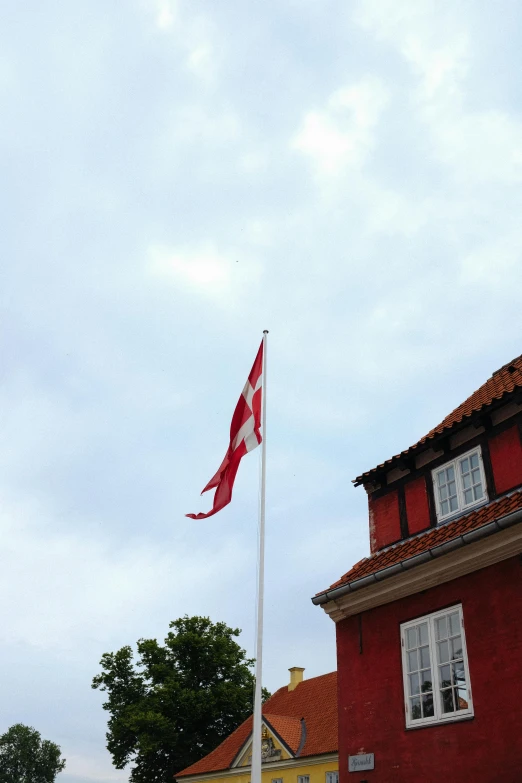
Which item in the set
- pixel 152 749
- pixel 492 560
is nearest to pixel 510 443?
pixel 492 560

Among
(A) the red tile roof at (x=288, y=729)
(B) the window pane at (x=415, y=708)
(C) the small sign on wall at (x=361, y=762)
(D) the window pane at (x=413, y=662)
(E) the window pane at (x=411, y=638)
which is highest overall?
(A) the red tile roof at (x=288, y=729)

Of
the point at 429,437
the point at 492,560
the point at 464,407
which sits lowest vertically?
the point at 492,560

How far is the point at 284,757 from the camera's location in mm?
30484

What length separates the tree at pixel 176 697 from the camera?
40.3 m

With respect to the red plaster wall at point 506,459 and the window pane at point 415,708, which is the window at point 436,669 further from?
the red plaster wall at point 506,459

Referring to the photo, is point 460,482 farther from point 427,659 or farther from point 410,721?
point 410,721

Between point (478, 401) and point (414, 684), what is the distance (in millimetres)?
6141

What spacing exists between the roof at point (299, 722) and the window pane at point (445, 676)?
19.5 m

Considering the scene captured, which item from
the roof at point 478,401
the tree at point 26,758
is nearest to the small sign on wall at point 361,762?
the roof at point 478,401

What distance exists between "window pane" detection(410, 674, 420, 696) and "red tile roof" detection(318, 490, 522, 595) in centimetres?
181

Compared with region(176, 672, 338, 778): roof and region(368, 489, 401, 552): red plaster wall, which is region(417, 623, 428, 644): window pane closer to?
region(368, 489, 401, 552): red plaster wall

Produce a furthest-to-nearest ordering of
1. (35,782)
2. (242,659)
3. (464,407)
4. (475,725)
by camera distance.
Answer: (35,782) < (242,659) < (464,407) < (475,725)

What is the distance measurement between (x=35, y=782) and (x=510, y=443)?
108329mm

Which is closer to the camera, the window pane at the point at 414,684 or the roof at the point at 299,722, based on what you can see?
the window pane at the point at 414,684
